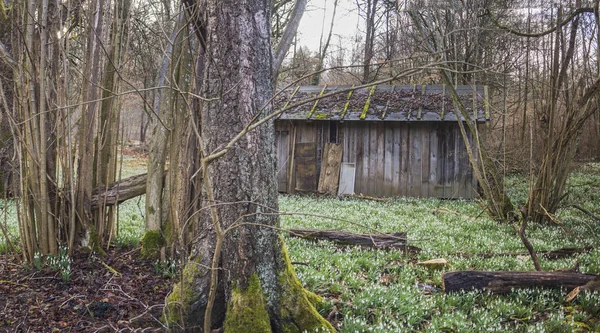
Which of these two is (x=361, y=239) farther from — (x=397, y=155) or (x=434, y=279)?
(x=397, y=155)

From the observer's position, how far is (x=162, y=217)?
6367 millimetres

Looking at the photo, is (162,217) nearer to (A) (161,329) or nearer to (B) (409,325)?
(A) (161,329)

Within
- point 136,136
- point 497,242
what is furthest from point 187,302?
point 136,136

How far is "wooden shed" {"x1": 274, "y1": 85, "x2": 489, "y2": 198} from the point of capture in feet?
60.3

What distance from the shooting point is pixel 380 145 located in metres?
19.2

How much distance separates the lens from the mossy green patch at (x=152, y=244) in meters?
6.12

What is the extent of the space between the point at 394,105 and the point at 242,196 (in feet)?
52.8

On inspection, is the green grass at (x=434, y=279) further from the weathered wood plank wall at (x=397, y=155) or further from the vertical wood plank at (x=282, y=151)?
the vertical wood plank at (x=282, y=151)

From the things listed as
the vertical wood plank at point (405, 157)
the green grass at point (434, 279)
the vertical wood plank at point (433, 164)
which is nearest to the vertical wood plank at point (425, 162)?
the vertical wood plank at point (433, 164)

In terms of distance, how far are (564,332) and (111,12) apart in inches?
264

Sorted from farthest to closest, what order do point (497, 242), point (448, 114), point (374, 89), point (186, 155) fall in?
point (374, 89) < point (448, 114) < point (497, 242) < point (186, 155)

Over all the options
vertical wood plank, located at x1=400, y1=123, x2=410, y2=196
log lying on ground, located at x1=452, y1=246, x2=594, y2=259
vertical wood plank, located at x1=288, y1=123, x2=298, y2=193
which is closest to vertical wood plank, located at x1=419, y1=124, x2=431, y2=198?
vertical wood plank, located at x1=400, y1=123, x2=410, y2=196

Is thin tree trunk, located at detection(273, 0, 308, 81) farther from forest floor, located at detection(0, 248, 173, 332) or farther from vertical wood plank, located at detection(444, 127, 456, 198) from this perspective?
vertical wood plank, located at detection(444, 127, 456, 198)

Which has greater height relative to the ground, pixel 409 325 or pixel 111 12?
pixel 111 12
